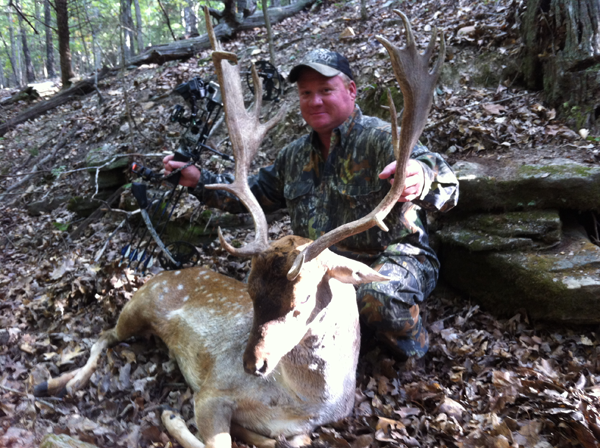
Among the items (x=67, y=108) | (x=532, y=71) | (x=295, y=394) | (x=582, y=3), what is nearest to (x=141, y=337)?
(x=295, y=394)

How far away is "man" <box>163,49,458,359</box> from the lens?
3.13 meters

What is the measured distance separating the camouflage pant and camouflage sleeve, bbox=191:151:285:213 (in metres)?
1.48

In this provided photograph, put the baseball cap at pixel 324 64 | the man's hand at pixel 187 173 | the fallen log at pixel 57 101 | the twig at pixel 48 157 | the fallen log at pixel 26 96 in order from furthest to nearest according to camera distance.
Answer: the fallen log at pixel 26 96, the fallen log at pixel 57 101, the twig at pixel 48 157, the man's hand at pixel 187 173, the baseball cap at pixel 324 64

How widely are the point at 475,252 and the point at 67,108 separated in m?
12.0

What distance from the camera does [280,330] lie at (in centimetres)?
235

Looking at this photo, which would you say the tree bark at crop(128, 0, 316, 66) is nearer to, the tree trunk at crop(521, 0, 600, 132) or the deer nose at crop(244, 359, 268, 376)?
the tree trunk at crop(521, 0, 600, 132)

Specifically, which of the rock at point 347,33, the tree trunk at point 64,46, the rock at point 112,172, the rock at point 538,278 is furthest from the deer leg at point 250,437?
the tree trunk at point 64,46

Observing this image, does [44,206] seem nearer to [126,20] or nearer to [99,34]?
[126,20]

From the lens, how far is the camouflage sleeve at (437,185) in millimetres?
3041

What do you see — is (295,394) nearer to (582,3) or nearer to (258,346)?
(258,346)

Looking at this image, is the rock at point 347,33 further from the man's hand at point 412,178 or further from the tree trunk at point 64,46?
the man's hand at point 412,178

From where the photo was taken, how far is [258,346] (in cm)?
232

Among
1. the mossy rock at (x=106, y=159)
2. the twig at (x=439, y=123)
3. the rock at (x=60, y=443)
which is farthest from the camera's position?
the mossy rock at (x=106, y=159)

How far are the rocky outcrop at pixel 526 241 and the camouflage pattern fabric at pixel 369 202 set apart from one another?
0.57 meters
